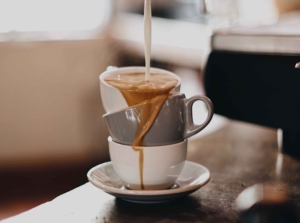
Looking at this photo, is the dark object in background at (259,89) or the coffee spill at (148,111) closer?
the coffee spill at (148,111)

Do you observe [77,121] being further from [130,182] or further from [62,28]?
[130,182]

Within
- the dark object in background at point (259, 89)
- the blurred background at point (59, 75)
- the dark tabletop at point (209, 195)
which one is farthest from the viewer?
the blurred background at point (59, 75)

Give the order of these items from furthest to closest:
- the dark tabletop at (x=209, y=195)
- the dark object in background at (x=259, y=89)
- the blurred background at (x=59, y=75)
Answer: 1. the blurred background at (x=59, y=75)
2. the dark object in background at (x=259, y=89)
3. the dark tabletop at (x=209, y=195)

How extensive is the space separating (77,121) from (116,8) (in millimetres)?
741

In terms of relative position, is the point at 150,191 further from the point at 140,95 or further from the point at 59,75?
the point at 59,75

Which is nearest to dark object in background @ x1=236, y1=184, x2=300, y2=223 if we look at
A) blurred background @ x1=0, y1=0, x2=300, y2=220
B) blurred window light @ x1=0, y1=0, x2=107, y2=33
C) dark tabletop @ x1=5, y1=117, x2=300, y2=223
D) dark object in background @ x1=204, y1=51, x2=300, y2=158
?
dark tabletop @ x1=5, y1=117, x2=300, y2=223

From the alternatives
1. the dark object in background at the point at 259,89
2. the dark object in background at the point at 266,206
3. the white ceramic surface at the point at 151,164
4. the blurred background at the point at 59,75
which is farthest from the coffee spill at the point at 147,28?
the blurred background at the point at 59,75

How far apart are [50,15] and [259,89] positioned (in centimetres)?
193

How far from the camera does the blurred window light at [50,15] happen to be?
101 inches

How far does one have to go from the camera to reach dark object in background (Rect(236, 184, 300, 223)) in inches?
24.0

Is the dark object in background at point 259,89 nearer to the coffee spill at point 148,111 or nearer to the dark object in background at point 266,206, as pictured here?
the dark object in background at point 266,206

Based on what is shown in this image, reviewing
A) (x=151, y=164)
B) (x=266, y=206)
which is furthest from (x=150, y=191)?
(x=266, y=206)

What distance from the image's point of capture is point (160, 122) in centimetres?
63

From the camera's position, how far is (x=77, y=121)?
2.64 meters
